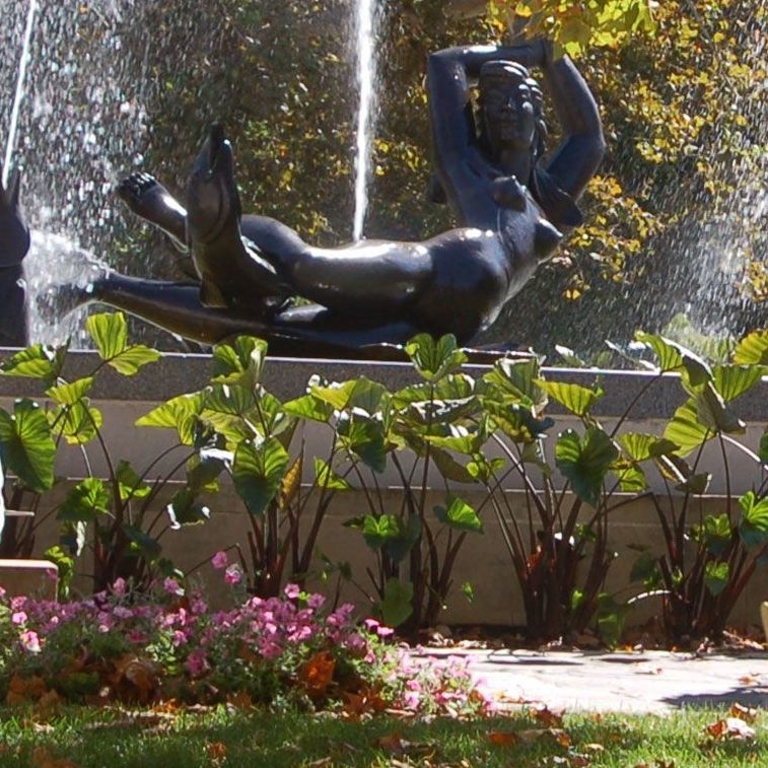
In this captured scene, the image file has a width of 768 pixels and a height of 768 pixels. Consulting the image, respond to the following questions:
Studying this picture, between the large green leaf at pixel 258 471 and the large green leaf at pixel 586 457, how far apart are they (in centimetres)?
107

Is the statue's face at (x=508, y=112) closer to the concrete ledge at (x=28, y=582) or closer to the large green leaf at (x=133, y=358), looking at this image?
the large green leaf at (x=133, y=358)

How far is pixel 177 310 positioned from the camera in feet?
30.4

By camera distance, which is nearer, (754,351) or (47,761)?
(47,761)

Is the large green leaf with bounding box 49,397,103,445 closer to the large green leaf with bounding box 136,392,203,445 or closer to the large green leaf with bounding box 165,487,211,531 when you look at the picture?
the large green leaf with bounding box 136,392,203,445

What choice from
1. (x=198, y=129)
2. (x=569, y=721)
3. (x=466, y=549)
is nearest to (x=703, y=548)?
(x=466, y=549)

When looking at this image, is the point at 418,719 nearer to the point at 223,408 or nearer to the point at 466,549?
the point at 223,408

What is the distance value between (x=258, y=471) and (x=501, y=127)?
10.1ft

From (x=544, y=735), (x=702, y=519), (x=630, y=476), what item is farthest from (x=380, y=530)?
(x=544, y=735)

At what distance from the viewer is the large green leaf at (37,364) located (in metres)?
7.65

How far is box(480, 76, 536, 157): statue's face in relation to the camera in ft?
31.6

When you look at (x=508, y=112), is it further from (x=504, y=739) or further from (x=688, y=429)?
(x=504, y=739)

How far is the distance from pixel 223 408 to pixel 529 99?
3.09 metres

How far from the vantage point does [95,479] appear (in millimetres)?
7500

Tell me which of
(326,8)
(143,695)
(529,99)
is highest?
(326,8)
